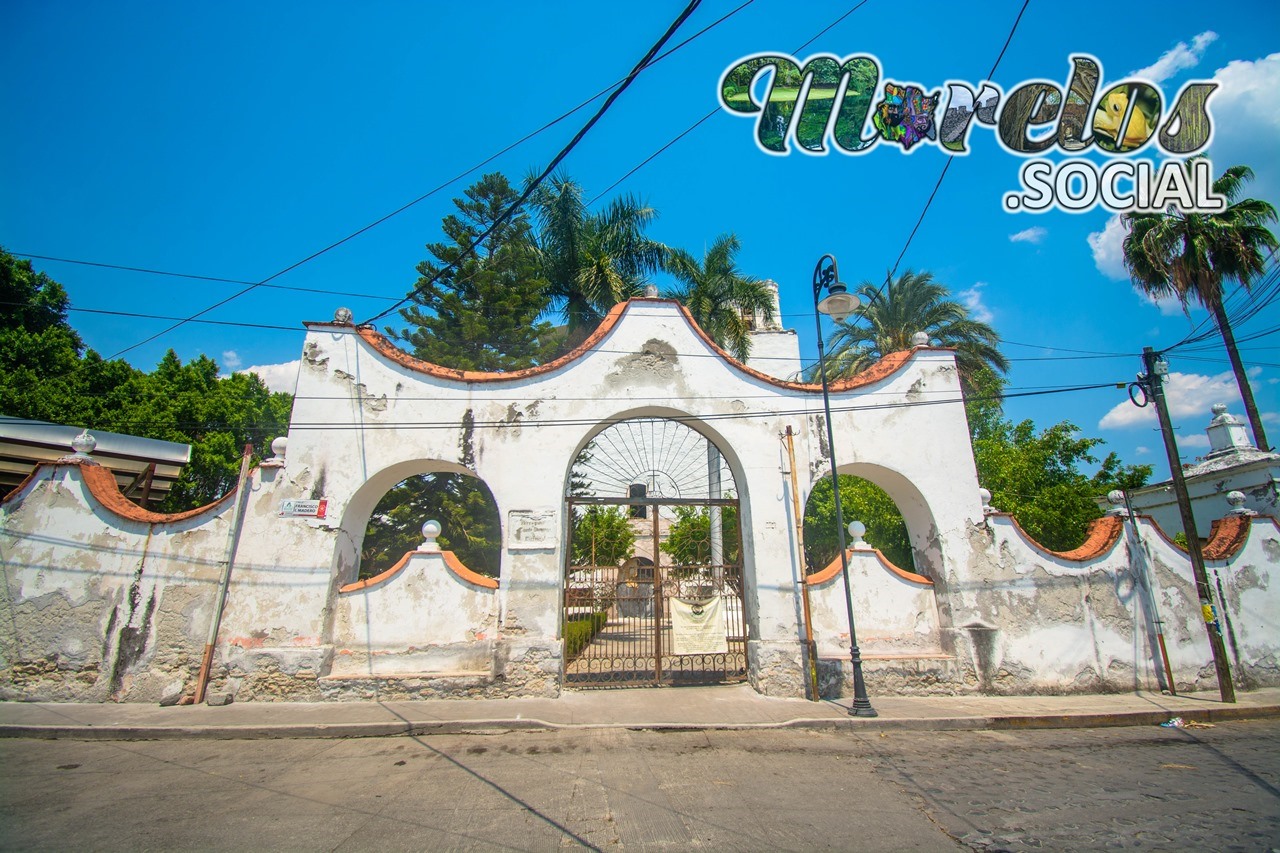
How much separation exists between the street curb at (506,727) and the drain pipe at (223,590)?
1.20 meters

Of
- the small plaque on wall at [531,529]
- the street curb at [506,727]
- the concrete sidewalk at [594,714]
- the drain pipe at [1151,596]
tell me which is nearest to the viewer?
the street curb at [506,727]

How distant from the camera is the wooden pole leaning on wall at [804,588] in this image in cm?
867

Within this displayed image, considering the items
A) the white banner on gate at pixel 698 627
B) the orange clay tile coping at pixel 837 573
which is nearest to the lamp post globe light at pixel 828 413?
the orange clay tile coping at pixel 837 573

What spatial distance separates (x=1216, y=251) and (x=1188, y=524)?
42.8ft

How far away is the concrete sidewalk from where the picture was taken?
23.0 ft

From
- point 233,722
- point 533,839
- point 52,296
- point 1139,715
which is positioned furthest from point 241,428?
point 1139,715

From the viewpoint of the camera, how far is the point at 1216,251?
1703cm

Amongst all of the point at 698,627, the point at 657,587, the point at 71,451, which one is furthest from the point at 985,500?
the point at 71,451

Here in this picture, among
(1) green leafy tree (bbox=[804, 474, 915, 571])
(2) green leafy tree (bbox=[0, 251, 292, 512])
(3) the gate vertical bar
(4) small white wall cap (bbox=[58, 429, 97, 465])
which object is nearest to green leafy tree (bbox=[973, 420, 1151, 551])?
(1) green leafy tree (bbox=[804, 474, 915, 571])

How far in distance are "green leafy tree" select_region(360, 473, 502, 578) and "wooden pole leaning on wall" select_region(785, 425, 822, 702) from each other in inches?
465

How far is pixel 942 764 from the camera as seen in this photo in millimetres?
6027

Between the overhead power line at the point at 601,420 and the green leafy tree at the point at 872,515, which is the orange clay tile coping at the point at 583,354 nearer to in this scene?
the overhead power line at the point at 601,420

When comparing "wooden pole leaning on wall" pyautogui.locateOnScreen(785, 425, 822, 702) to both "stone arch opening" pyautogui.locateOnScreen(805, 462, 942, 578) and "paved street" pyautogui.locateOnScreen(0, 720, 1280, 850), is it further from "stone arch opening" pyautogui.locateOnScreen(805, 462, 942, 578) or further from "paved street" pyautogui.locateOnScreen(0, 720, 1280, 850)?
"paved street" pyautogui.locateOnScreen(0, 720, 1280, 850)

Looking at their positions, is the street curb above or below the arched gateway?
below
